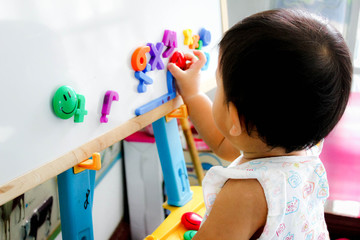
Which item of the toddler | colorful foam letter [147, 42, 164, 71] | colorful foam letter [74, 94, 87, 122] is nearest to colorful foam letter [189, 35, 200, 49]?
colorful foam letter [147, 42, 164, 71]

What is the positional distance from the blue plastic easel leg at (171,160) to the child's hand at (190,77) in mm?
76

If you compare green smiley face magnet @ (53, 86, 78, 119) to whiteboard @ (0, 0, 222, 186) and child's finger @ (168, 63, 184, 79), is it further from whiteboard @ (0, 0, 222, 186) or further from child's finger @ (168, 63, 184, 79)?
child's finger @ (168, 63, 184, 79)

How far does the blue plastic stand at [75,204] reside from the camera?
553 millimetres

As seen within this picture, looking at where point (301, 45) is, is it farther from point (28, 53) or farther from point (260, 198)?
point (28, 53)

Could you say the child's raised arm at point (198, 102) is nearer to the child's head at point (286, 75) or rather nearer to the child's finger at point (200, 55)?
the child's finger at point (200, 55)

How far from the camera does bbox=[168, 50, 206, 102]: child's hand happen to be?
0.76 metres

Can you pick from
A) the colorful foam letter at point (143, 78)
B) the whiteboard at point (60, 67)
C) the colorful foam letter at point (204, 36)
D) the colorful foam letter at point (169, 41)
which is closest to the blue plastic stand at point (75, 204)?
the whiteboard at point (60, 67)

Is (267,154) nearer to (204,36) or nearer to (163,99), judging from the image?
(163,99)

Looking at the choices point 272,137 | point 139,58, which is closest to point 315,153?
point 272,137

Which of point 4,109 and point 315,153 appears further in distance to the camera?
point 315,153

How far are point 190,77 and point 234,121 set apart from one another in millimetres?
242

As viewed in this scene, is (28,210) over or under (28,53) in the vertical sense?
under

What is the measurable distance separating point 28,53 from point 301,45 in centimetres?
34

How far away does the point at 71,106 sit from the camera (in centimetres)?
49
